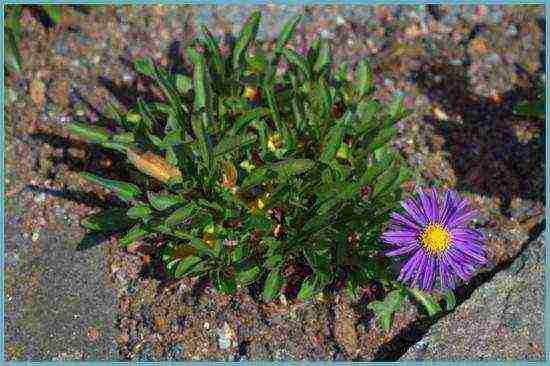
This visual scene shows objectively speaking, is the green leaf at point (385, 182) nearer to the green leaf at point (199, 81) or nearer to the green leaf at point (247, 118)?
the green leaf at point (247, 118)

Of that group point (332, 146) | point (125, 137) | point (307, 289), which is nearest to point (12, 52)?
point (125, 137)

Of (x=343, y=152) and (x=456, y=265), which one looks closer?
(x=456, y=265)

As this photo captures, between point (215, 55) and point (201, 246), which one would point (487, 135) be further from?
point (201, 246)

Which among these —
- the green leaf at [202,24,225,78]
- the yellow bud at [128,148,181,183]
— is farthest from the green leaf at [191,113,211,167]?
the green leaf at [202,24,225,78]

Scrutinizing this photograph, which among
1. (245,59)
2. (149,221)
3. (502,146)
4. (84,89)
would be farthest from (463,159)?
(84,89)

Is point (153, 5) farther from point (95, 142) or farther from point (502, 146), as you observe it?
point (502, 146)

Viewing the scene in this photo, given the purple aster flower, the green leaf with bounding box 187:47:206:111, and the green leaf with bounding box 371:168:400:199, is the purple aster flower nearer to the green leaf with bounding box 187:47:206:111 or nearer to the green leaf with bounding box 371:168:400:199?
the green leaf with bounding box 371:168:400:199
